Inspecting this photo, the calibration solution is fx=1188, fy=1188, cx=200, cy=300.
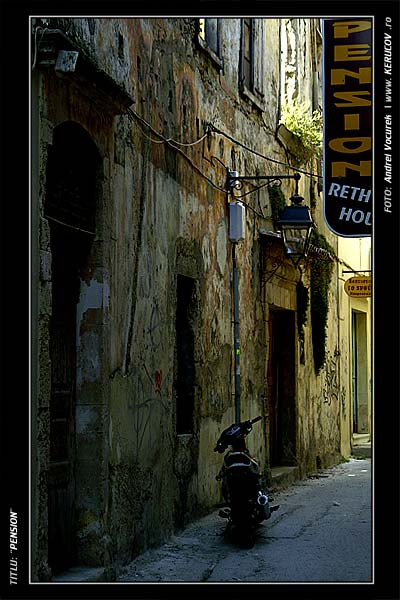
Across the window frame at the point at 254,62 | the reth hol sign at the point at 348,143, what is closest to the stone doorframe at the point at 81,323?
the reth hol sign at the point at 348,143

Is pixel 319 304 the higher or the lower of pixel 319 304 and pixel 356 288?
the lower

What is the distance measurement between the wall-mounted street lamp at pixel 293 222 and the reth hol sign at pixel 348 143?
369cm

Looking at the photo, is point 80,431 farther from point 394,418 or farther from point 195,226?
point 195,226

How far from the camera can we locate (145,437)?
9141mm

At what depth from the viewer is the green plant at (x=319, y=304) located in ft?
60.0

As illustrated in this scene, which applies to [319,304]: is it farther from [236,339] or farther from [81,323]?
[81,323]

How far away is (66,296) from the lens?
800 cm

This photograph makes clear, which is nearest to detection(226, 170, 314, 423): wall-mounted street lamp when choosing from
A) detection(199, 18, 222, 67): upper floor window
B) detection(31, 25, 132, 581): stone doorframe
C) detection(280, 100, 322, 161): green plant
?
detection(199, 18, 222, 67): upper floor window

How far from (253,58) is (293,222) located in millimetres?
2286

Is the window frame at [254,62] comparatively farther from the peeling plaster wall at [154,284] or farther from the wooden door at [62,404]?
the wooden door at [62,404]

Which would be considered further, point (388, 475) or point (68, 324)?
point (68, 324)

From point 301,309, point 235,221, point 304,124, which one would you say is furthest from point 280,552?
point 304,124
